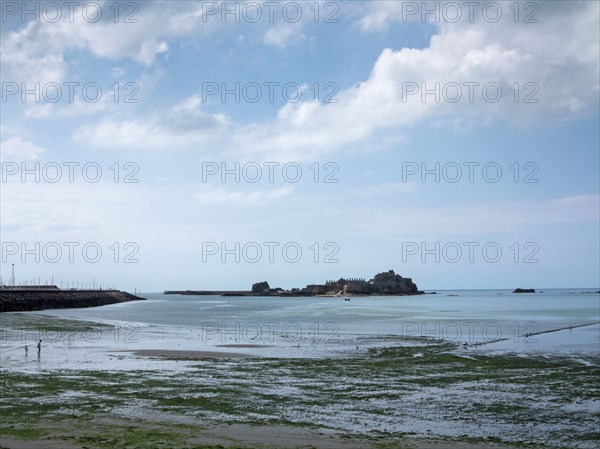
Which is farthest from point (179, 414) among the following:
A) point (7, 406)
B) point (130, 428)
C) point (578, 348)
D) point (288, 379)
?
point (578, 348)

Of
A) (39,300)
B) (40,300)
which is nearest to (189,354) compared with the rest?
(39,300)

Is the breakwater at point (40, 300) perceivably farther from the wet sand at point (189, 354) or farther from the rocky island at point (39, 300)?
the wet sand at point (189, 354)

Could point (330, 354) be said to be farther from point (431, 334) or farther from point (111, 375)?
point (431, 334)

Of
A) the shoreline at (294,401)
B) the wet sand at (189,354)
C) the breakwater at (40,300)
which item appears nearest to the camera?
the shoreline at (294,401)

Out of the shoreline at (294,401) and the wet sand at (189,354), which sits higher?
the shoreline at (294,401)

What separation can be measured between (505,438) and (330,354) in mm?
22878

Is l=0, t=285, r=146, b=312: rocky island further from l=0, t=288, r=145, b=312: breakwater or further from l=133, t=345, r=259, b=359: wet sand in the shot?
l=133, t=345, r=259, b=359: wet sand

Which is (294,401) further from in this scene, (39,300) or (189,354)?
(39,300)

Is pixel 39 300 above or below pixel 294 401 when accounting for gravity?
below

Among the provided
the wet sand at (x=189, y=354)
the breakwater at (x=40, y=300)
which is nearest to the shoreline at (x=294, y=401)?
the wet sand at (x=189, y=354)

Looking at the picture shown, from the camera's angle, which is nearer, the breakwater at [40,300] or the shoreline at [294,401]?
the shoreline at [294,401]

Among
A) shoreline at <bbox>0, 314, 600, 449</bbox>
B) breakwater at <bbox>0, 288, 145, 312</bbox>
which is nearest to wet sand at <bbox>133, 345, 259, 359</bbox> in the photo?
shoreline at <bbox>0, 314, 600, 449</bbox>

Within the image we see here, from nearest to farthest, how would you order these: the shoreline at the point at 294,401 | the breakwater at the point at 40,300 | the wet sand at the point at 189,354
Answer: the shoreline at the point at 294,401 → the wet sand at the point at 189,354 → the breakwater at the point at 40,300

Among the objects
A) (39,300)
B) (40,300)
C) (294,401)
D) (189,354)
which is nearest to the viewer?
(294,401)
